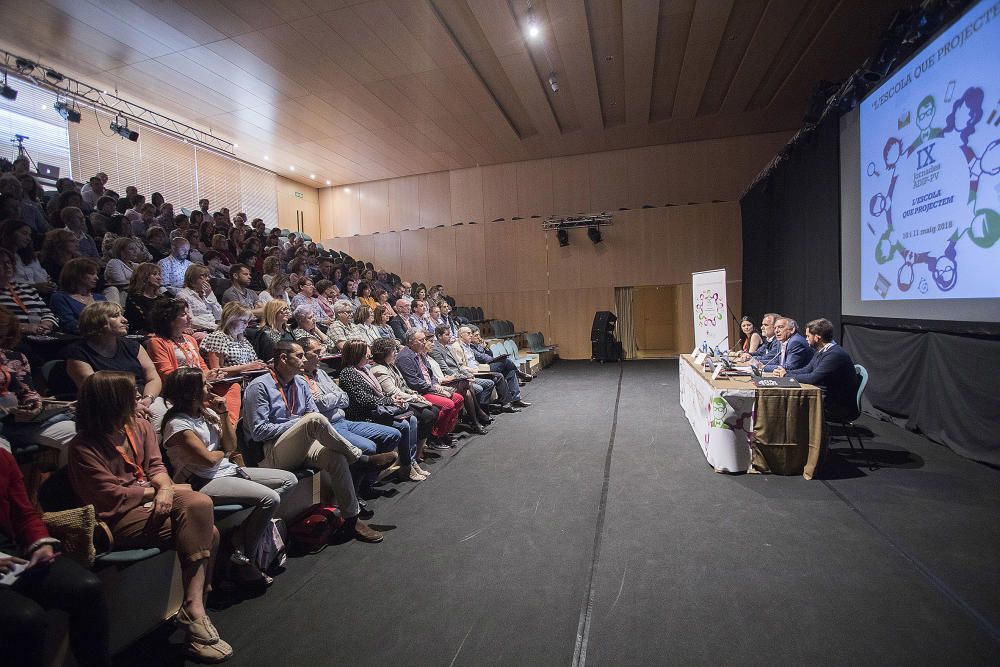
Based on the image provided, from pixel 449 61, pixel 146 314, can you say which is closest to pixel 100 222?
pixel 146 314

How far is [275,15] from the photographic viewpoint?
518 centimetres

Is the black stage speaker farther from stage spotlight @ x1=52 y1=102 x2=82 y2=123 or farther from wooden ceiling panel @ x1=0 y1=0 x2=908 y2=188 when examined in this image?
stage spotlight @ x1=52 y1=102 x2=82 y2=123

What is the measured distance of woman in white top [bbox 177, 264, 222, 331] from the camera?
13.4 ft

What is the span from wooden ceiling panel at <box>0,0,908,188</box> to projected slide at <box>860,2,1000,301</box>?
2442 mm

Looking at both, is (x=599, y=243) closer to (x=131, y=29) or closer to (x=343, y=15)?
(x=343, y=15)

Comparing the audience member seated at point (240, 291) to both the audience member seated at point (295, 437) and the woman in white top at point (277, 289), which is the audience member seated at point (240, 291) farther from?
the audience member seated at point (295, 437)

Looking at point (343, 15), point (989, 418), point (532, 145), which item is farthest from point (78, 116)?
point (989, 418)

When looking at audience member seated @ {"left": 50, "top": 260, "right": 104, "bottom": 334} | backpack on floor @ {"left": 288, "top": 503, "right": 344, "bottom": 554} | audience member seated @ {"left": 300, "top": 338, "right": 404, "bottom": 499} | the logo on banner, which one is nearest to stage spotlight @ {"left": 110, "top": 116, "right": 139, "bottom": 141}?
audience member seated @ {"left": 50, "top": 260, "right": 104, "bottom": 334}

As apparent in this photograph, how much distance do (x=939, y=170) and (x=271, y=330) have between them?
5.19 metres

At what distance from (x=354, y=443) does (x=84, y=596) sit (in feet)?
5.42

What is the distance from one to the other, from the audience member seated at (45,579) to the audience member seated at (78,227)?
3.88m

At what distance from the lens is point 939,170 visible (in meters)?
3.35

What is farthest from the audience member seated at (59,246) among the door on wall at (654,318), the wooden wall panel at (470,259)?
the door on wall at (654,318)

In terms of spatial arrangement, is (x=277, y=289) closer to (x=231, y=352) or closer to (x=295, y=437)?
(x=231, y=352)
